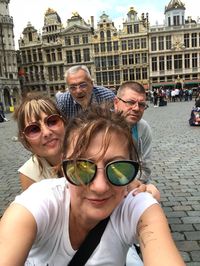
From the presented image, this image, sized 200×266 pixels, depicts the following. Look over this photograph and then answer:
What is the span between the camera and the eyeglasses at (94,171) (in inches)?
48.9

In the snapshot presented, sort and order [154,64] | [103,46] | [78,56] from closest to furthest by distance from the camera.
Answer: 1. [154,64]
2. [103,46]
3. [78,56]

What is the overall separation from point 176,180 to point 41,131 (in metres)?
3.63

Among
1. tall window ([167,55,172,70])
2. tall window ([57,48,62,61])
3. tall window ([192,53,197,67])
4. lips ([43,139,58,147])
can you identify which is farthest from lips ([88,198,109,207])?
tall window ([57,48,62,61])

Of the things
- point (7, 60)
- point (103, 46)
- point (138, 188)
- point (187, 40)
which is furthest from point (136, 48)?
point (138, 188)

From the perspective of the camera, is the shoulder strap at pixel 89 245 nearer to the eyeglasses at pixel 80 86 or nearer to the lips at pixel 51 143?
the lips at pixel 51 143

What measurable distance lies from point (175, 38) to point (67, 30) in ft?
51.3

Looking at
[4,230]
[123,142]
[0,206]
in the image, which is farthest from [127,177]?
[0,206]

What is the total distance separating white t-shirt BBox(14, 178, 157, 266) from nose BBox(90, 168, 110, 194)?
0.62ft

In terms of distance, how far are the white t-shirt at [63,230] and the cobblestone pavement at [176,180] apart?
1618 millimetres

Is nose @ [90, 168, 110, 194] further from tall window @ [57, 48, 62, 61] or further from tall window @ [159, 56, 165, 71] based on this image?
tall window @ [57, 48, 62, 61]

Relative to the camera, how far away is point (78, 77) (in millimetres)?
3701

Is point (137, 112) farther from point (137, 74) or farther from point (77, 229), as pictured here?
point (137, 74)

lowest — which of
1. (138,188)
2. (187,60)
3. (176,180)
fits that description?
(176,180)

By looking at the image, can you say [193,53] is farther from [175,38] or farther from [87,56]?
[87,56]
